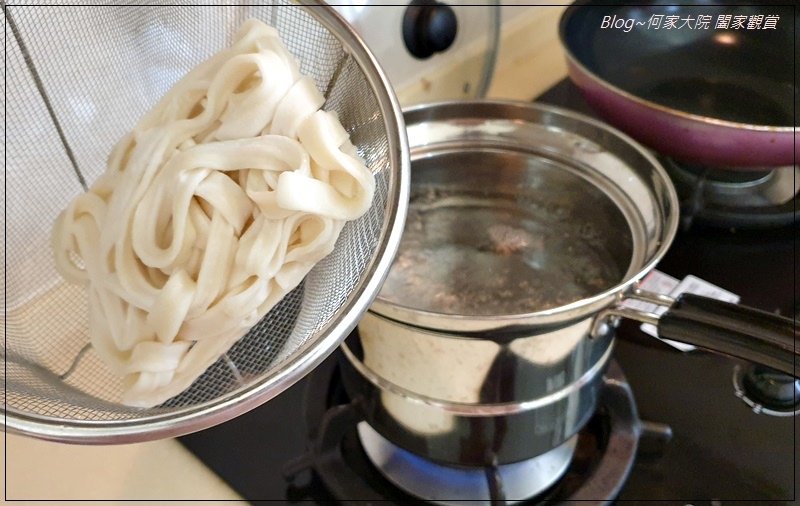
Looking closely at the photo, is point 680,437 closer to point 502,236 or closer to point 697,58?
point 502,236

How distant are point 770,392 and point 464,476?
0.96 feet

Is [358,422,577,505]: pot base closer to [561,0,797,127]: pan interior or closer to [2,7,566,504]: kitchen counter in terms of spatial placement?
[2,7,566,504]: kitchen counter

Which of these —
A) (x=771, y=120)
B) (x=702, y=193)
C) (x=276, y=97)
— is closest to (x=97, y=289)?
(x=276, y=97)

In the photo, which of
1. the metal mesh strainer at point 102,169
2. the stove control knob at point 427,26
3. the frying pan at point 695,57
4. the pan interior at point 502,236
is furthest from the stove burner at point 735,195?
the metal mesh strainer at point 102,169

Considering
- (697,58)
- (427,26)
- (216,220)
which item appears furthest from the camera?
(697,58)

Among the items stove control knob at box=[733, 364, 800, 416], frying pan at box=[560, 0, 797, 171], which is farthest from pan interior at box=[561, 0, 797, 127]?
stove control knob at box=[733, 364, 800, 416]

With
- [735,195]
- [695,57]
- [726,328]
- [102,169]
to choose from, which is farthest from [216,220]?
[695,57]

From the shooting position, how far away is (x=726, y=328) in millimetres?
505

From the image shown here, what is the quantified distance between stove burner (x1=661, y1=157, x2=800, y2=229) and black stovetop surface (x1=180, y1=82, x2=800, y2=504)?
8 centimetres

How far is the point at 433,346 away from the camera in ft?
1.69

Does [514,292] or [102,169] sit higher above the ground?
[102,169]

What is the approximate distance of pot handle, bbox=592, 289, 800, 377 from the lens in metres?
0.49

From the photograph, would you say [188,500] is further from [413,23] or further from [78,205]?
[413,23]

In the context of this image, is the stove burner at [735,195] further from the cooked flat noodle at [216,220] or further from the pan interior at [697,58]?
the cooked flat noodle at [216,220]
